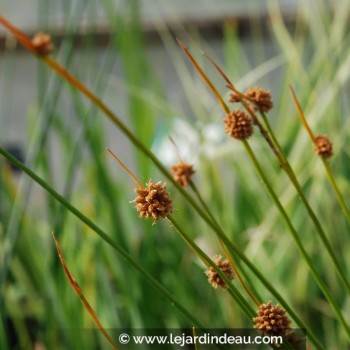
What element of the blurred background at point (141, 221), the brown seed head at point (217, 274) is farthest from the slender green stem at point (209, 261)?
the blurred background at point (141, 221)

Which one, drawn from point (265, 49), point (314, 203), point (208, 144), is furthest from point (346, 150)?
point (265, 49)

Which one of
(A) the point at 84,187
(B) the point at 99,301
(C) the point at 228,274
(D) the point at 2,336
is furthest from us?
(A) the point at 84,187

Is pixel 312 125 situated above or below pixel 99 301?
above

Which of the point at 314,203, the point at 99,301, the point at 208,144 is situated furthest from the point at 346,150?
the point at 99,301

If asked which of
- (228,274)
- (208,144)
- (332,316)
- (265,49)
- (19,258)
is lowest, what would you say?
(228,274)

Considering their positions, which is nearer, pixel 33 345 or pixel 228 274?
pixel 228 274

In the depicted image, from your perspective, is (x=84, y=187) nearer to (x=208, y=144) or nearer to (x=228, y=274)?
(x=208, y=144)

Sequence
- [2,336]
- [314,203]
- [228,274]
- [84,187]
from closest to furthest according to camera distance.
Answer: [228,274], [2,336], [314,203], [84,187]
